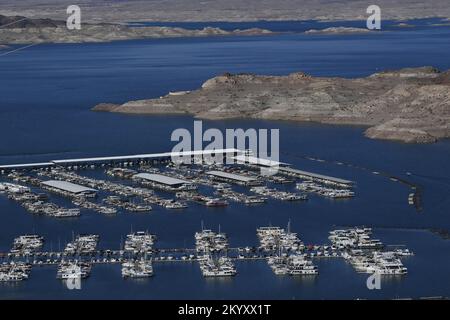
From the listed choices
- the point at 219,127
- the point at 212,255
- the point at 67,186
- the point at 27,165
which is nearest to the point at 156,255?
the point at 212,255

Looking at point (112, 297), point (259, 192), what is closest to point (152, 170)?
point (259, 192)

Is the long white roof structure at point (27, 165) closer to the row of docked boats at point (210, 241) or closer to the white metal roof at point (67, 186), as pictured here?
the white metal roof at point (67, 186)

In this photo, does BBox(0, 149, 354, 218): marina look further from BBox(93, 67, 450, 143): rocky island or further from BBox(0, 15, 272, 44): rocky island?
BBox(0, 15, 272, 44): rocky island

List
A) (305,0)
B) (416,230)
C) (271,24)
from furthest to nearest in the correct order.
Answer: (305,0) → (271,24) → (416,230)

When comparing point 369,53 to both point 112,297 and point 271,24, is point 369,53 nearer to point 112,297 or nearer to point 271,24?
point 271,24

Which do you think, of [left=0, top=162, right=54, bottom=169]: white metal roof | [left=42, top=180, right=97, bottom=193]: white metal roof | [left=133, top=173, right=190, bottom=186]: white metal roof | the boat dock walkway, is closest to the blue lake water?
the boat dock walkway

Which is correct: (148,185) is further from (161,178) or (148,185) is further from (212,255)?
(212,255)
